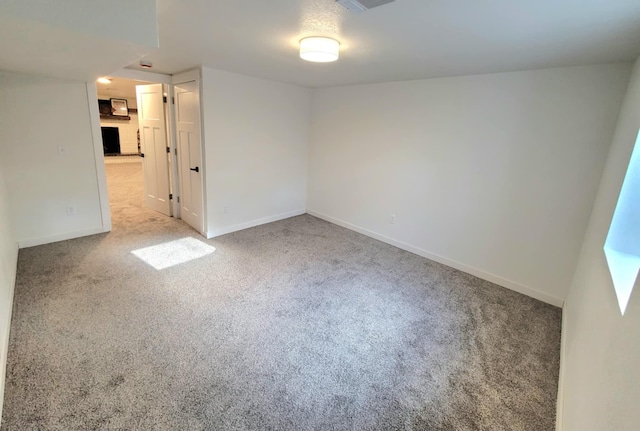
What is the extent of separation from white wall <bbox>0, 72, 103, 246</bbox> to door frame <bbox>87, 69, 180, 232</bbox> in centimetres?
5

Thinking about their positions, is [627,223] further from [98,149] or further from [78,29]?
[98,149]

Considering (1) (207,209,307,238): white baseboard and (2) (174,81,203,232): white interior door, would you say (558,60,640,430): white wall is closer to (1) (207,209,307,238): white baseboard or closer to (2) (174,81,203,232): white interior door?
(1) (207,209,307,238): white baseboard

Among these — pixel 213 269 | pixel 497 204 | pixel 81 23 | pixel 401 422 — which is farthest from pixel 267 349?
pixel 497 204

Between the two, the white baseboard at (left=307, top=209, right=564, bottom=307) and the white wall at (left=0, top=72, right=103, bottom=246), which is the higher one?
the white wall at (left=0, top=72, right=103, bottom=246)

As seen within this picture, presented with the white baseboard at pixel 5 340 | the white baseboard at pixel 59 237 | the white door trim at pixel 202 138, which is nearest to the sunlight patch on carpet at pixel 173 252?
the white door trim at pixel 202 138

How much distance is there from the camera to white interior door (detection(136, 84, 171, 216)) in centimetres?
441

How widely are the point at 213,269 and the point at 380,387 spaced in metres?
2.11

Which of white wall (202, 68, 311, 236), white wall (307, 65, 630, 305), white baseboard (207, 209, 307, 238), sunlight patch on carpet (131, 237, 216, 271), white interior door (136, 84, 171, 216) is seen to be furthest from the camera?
white interior door (136, 84, 171, 216)

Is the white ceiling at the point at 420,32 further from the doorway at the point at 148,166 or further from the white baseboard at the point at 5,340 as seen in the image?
the white baseboard at the point at 5,340

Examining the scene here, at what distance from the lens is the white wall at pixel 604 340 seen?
0.94m

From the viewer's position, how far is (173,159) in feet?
14.6

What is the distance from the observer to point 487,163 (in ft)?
10.3

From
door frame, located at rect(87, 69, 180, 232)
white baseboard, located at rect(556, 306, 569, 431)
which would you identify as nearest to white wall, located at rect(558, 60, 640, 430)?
white baseboard, located at rect(556, 306, 569, 431)

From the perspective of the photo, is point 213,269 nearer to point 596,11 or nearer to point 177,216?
point 177,216
